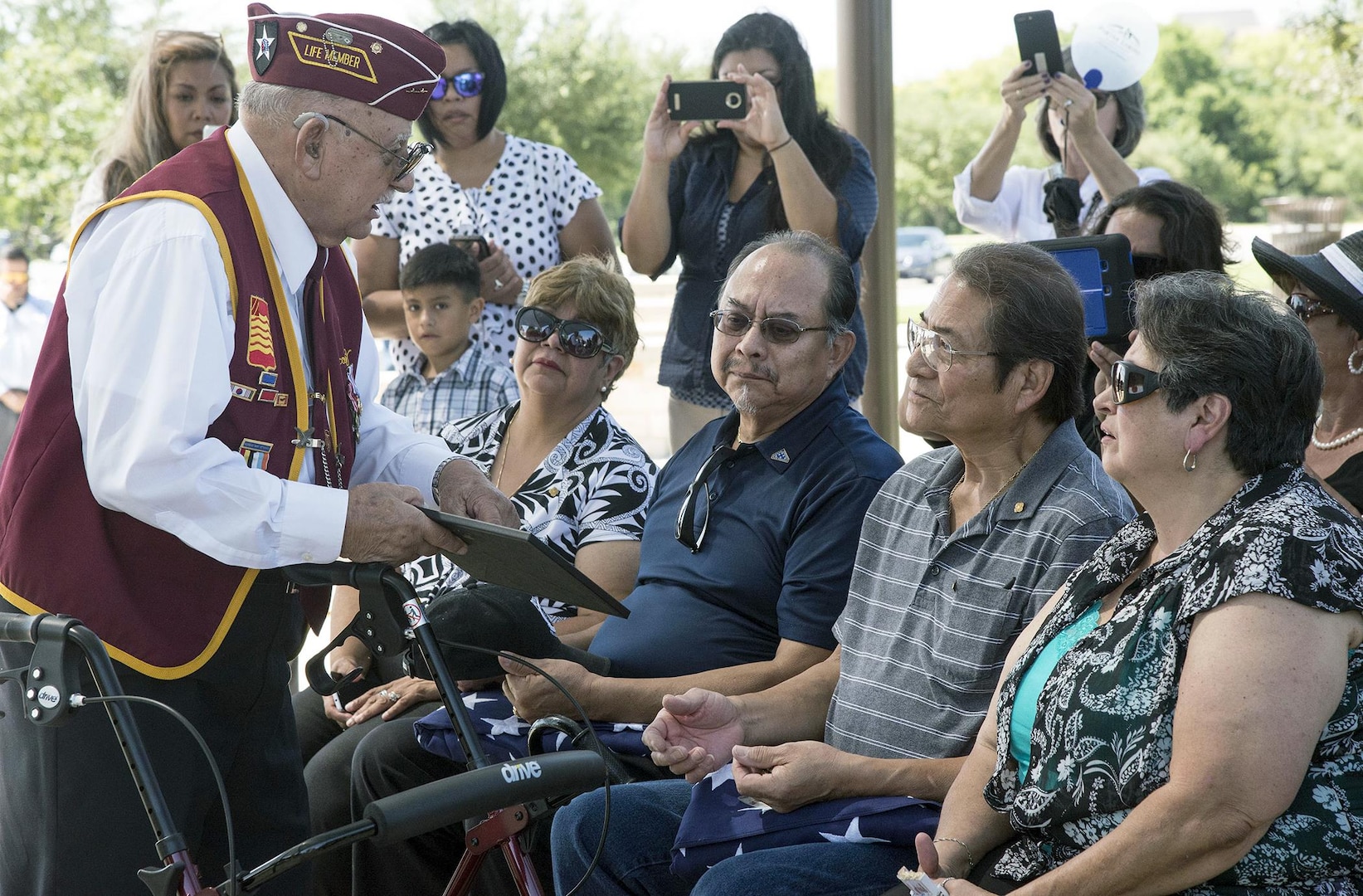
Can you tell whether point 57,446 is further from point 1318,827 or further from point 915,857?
point 1318,827

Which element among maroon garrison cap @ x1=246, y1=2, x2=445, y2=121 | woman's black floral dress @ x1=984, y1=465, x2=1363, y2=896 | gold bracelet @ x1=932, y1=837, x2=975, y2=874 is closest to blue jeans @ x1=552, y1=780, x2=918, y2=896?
gold bracelet @ x1=932, y1=837, x2=975, y2=874

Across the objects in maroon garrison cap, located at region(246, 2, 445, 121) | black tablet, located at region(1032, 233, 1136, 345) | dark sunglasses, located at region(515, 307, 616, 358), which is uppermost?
maroon garrison cap, located at region(246, 2, 445, 121)

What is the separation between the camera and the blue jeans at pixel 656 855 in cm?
219

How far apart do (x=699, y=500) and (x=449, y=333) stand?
1647 millimetres

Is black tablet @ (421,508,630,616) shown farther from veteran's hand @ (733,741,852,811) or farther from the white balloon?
the white balloon

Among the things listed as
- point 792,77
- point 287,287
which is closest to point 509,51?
point 792,77

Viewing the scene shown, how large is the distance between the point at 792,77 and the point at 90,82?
69.1 feet

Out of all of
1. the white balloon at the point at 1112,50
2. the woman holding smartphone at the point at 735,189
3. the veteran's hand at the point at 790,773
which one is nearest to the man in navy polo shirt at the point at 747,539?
the veteran's hand at the point at 790,773

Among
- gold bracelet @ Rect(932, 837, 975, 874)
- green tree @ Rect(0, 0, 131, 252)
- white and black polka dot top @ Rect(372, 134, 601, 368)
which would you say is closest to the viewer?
gold bracelet @ Rect(932, 837, 975, 874)

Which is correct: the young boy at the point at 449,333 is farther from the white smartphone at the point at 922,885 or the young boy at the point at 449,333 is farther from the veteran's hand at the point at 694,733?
the white smartphone at the point at 922,885

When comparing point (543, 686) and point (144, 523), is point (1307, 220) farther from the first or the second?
point (144, 523)

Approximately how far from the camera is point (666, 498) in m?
3.11

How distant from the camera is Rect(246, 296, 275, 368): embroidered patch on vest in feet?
6.81

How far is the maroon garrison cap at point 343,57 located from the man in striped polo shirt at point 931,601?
3.56ft
